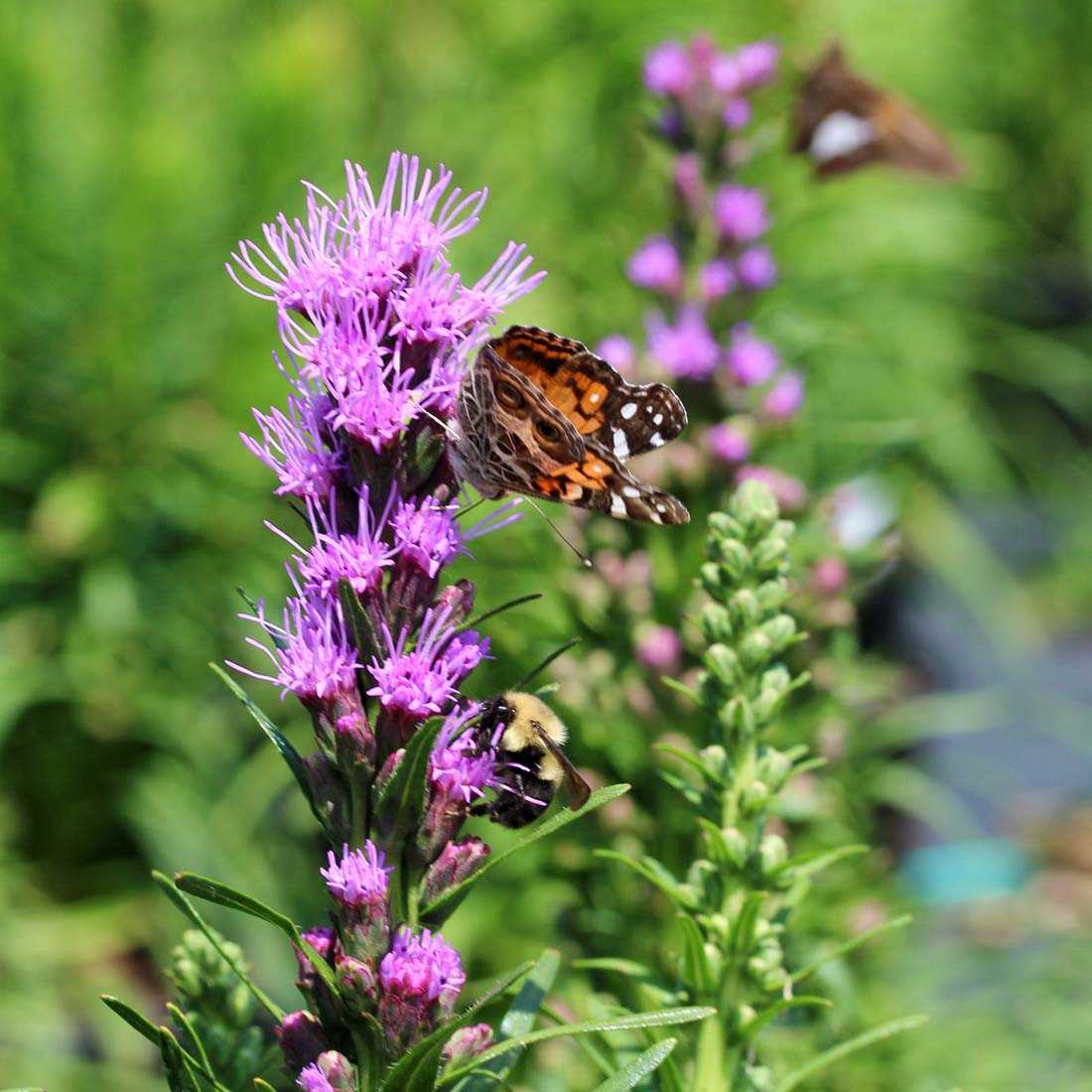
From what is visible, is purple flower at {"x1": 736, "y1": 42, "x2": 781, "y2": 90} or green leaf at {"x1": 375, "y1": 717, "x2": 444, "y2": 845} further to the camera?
purple flower at {"x1": 736, "y1": 42, "x2": 781, "y2": 90}

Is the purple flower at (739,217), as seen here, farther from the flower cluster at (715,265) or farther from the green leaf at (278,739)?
the green leaf at (278,739)

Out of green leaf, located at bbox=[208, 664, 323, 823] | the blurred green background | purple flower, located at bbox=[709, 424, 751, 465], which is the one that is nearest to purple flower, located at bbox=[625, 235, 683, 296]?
the blurred green background

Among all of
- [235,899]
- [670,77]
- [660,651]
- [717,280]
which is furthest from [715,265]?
[235,899]

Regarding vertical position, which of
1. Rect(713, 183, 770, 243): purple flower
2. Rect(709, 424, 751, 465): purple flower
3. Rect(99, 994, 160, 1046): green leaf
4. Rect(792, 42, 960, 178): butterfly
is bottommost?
Rect(99, 994, 160, 1046): green leaf

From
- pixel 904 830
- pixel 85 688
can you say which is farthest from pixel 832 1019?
pixel 904 830

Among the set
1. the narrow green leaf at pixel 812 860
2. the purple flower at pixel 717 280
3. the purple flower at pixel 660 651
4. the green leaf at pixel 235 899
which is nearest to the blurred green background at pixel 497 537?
the purple flower at pixel 660 651

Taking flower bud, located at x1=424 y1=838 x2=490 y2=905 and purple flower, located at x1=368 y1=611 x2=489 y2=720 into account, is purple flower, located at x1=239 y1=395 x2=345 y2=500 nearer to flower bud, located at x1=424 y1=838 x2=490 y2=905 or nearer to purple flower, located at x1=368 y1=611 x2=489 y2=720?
purple flower, located at x1=368 y1=611 x2=489 y2=720
